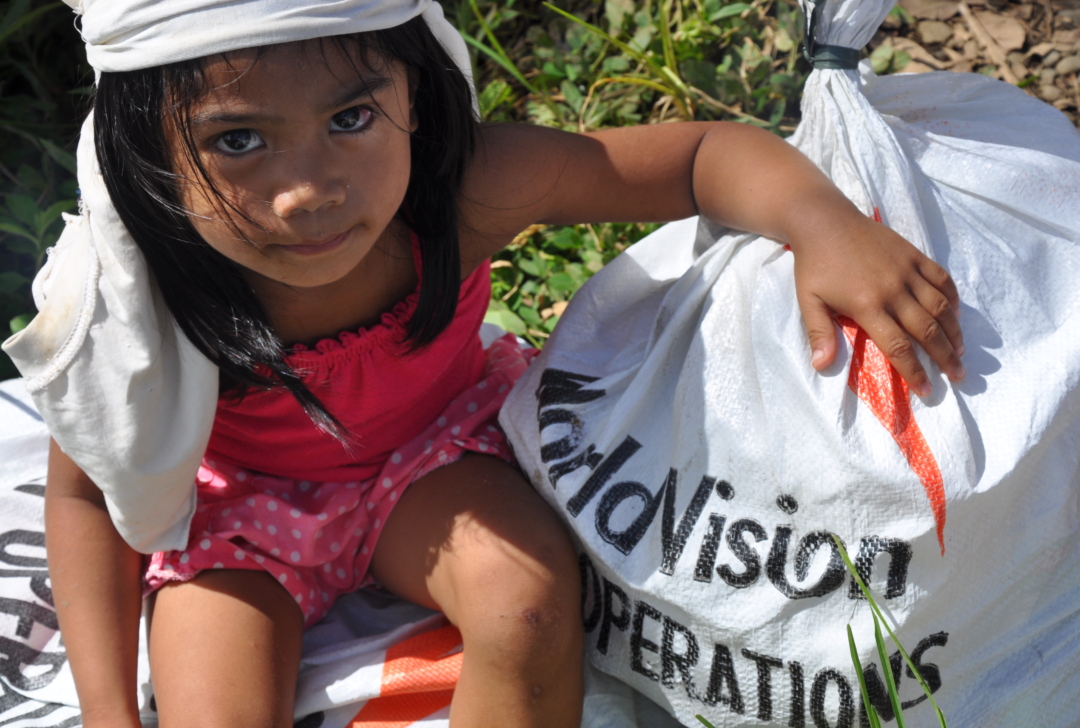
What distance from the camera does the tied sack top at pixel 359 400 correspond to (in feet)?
4.54

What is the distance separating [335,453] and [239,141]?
22.7 inches

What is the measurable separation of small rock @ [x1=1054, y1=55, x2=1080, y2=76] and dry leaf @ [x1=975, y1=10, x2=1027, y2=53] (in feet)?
0.30

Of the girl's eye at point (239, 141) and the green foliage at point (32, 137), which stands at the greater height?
the girl's eye at point (239, 141)

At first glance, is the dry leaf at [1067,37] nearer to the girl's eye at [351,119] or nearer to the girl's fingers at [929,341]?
the girl's fingers at [929,341]

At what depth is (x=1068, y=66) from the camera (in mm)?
2076

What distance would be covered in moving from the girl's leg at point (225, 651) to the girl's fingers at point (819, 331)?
2.71 ft

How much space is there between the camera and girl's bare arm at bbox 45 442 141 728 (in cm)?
135

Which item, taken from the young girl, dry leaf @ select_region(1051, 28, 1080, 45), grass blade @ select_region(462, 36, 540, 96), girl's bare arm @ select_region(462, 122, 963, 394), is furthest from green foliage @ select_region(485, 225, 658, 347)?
dry leaf @ select_region(1051, 28, 1080, 45)

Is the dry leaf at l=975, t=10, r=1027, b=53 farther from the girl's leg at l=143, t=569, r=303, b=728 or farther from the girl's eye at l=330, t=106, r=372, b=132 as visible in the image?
the girl's leg at l=143, t=569, r=303, b=728

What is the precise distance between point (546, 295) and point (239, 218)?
3.71 ft

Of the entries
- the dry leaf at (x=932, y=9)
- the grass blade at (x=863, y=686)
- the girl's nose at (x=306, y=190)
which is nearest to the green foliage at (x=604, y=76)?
the dry leaf at (x=932, y=9)

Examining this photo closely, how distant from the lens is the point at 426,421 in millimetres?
1556

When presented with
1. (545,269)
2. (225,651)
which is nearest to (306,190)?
(225,651)

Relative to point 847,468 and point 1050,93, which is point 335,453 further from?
point 1050,93
